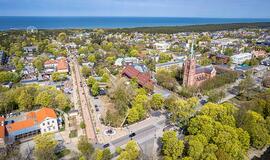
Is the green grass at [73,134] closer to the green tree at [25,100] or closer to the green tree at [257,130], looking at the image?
the green tree at [25,100]

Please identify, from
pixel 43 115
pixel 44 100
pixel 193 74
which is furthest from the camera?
pixel 193 74

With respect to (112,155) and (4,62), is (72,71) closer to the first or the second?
(4,62)

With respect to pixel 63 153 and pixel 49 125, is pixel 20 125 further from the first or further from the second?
pixel 63 153

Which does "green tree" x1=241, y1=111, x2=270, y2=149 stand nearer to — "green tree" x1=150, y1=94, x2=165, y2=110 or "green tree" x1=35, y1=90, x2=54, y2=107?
"green tree" x1=150, y1=94, x2=165, y2=110

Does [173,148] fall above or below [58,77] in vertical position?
above

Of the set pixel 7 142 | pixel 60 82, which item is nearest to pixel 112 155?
pixel 7 142

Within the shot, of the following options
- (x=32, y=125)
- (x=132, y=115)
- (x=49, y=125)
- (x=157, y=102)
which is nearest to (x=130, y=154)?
(x=132, y=115)
